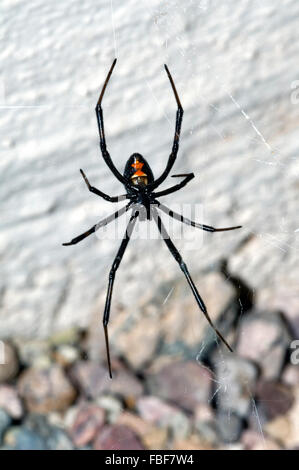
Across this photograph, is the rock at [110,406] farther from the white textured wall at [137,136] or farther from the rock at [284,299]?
the rock at [284,299]

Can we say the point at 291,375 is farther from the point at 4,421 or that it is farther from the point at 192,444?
the point at 4,421

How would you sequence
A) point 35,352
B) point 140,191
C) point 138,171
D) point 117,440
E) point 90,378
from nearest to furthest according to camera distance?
1. point 138,171
2. point 140,191
3. point 117,440
4. point 90,378
5. point 35,352

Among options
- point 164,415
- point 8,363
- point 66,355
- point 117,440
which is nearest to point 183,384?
point 164,415

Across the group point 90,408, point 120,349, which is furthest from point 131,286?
point 90,408

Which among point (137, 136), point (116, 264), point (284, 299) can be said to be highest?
point (137, 136)

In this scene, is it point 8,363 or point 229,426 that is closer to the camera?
point 229,426

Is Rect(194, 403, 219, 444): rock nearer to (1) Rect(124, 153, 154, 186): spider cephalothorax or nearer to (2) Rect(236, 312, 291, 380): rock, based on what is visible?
(2) Rect(236, 312, 291, 380): rock
